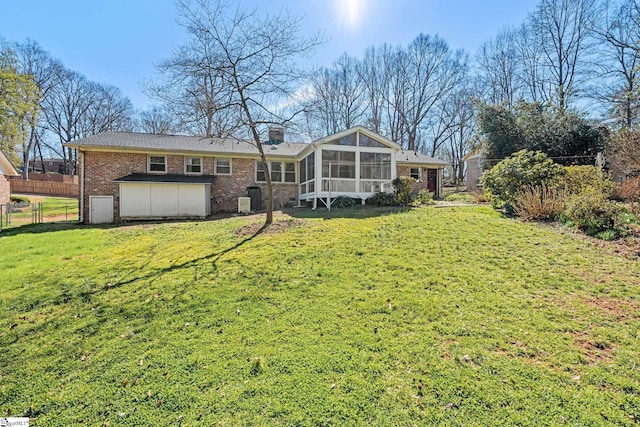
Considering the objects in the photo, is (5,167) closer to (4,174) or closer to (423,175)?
(4,174)

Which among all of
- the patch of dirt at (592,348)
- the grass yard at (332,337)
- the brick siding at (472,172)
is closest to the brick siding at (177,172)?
the grass yard at (332,337)

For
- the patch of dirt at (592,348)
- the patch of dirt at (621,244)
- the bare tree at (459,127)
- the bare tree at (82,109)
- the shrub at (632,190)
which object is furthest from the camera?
the bare tree at (82,109)

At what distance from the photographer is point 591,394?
8.70 feet

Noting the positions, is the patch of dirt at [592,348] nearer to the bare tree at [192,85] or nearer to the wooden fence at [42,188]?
the bare tree at [192,85]

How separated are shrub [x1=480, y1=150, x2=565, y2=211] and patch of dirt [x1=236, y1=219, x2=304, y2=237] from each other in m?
7.21

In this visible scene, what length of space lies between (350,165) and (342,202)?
6.73 ft

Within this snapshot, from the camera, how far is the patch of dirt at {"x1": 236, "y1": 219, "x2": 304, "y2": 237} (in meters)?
9.14

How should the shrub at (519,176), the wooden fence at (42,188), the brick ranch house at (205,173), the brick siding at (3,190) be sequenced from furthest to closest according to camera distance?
the wooden fence at (42,188), the brick siding at (3,190), the brick ranch house at (205,173), the shrub at (519,176)

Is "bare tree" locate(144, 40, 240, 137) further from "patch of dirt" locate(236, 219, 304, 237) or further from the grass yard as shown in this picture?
the grass yard

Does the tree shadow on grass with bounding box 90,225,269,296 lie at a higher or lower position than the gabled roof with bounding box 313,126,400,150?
lower

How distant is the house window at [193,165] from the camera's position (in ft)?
53.3

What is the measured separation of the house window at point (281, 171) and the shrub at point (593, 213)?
13.0 meters

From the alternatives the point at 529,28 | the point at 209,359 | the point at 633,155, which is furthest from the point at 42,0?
the point at 529,28

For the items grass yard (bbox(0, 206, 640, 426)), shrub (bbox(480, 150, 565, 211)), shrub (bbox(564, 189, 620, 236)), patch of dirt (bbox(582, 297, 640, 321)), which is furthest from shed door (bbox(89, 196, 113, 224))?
shrub (bbox(564, 189, 620, 236))
